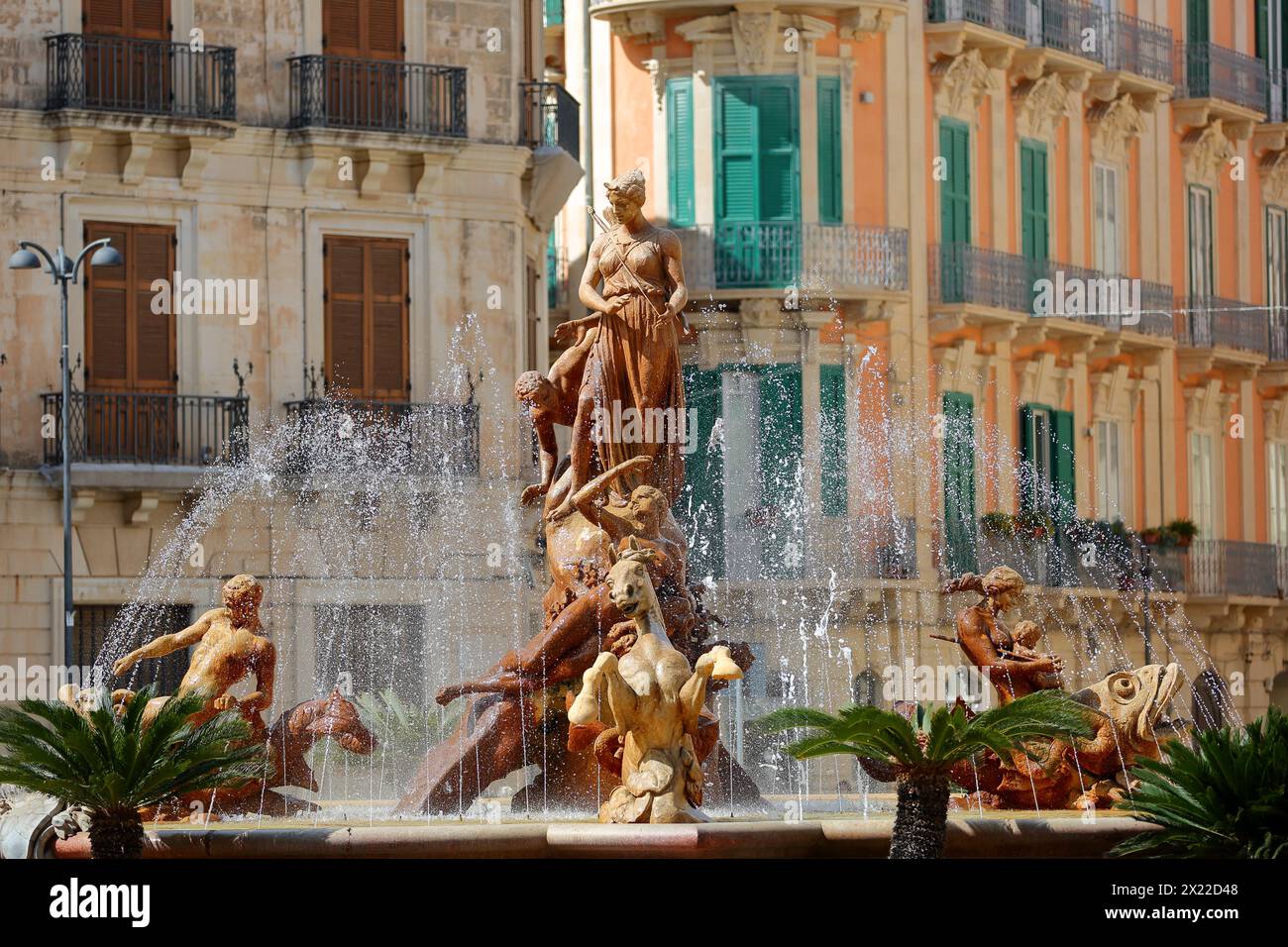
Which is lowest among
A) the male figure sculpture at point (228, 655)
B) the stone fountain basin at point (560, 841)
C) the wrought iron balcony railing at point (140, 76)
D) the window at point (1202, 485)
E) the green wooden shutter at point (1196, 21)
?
the stone fountain basin at point (560, 841)

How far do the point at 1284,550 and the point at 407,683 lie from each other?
60.6 feet

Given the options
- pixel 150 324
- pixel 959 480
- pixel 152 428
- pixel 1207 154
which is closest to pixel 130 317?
pixel 150 324

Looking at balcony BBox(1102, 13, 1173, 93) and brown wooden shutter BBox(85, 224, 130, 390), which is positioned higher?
balcony BBox(1102, 13, 1173, 93)

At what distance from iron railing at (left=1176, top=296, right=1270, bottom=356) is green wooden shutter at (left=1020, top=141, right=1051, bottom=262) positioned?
11.4 ft

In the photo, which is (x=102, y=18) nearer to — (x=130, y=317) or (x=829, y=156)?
(x=130, y=317)

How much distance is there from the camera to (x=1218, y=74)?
45875 mm

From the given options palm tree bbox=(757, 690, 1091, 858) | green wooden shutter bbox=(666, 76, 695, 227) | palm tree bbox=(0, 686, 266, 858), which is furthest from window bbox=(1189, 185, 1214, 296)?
palm tree bbox=(0, 686, 266, 858)

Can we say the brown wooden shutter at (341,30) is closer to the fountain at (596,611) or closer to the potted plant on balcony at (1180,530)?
the fountain at (596,611)

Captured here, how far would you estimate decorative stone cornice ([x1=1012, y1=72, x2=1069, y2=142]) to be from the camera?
42.0 m

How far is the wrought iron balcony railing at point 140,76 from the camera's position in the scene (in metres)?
32.9

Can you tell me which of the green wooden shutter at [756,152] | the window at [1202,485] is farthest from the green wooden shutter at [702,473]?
the window at [1202,485]

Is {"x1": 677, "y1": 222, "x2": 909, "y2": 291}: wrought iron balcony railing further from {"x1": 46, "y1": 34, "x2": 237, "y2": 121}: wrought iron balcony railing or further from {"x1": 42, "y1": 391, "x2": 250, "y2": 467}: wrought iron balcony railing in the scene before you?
{"x1": 42, "y1": 391, "x2": 250, "y2": 467}: wrought iron balcony railing

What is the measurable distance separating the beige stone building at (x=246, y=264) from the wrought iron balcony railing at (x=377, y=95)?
1.0 inches

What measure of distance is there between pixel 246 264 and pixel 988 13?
38.8ft
